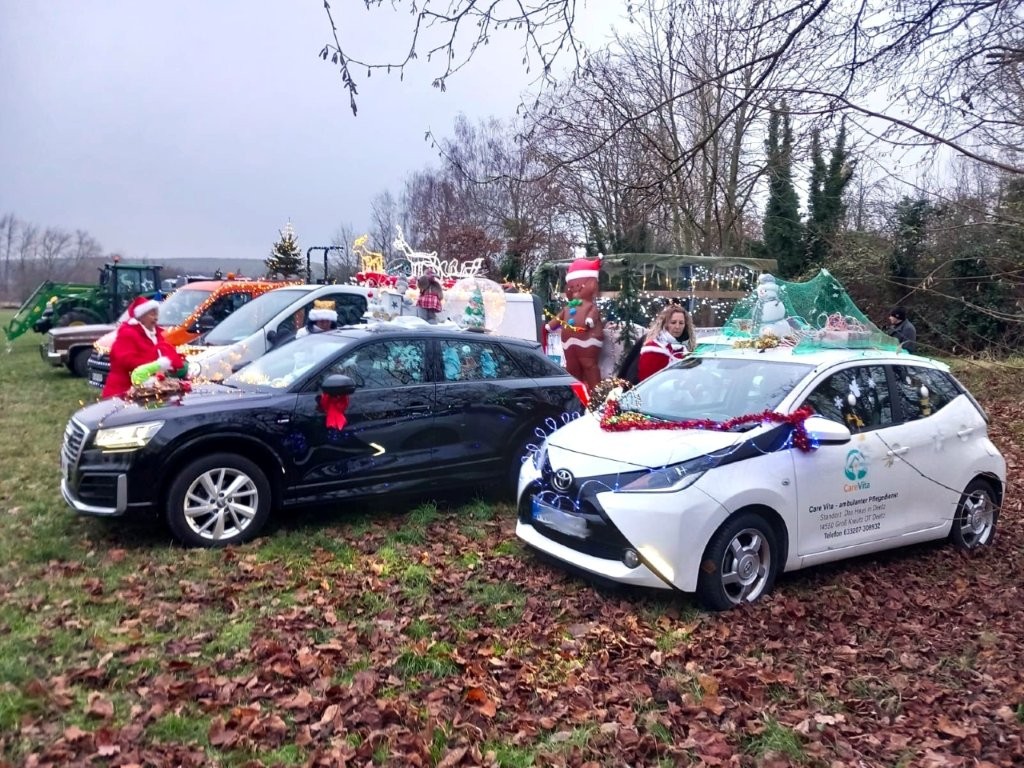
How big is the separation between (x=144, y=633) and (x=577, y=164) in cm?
414

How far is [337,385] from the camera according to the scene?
6598 millimetres

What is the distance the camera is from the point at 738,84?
588 centimetres

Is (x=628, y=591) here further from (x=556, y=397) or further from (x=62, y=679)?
(x=62, y=679)

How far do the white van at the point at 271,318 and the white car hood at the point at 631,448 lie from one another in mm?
5838

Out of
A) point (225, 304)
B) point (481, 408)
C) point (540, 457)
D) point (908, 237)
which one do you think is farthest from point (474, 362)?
point (225, 304)

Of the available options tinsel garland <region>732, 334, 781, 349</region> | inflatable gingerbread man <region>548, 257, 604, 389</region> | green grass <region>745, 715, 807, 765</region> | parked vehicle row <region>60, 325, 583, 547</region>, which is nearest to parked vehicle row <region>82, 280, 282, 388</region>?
inflatable gingerbread man <region>548, 257, 604, 389</region>

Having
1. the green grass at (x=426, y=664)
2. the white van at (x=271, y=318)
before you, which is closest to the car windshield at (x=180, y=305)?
the white van at (x=271, y=318)

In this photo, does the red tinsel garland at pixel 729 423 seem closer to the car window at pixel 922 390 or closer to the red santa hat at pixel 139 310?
the car window at pixel 922 390

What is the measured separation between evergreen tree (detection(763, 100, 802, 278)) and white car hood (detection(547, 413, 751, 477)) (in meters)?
2.53

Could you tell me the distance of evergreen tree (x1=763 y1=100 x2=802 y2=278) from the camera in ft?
22.7

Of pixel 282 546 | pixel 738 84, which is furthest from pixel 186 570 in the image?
pixel 738 84

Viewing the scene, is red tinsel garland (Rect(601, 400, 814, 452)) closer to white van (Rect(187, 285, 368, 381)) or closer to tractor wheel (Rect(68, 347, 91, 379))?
white van (Rect(187, 285, 368, 381))

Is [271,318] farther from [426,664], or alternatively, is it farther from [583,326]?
[426,664]

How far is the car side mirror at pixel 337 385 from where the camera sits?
21.7ft
